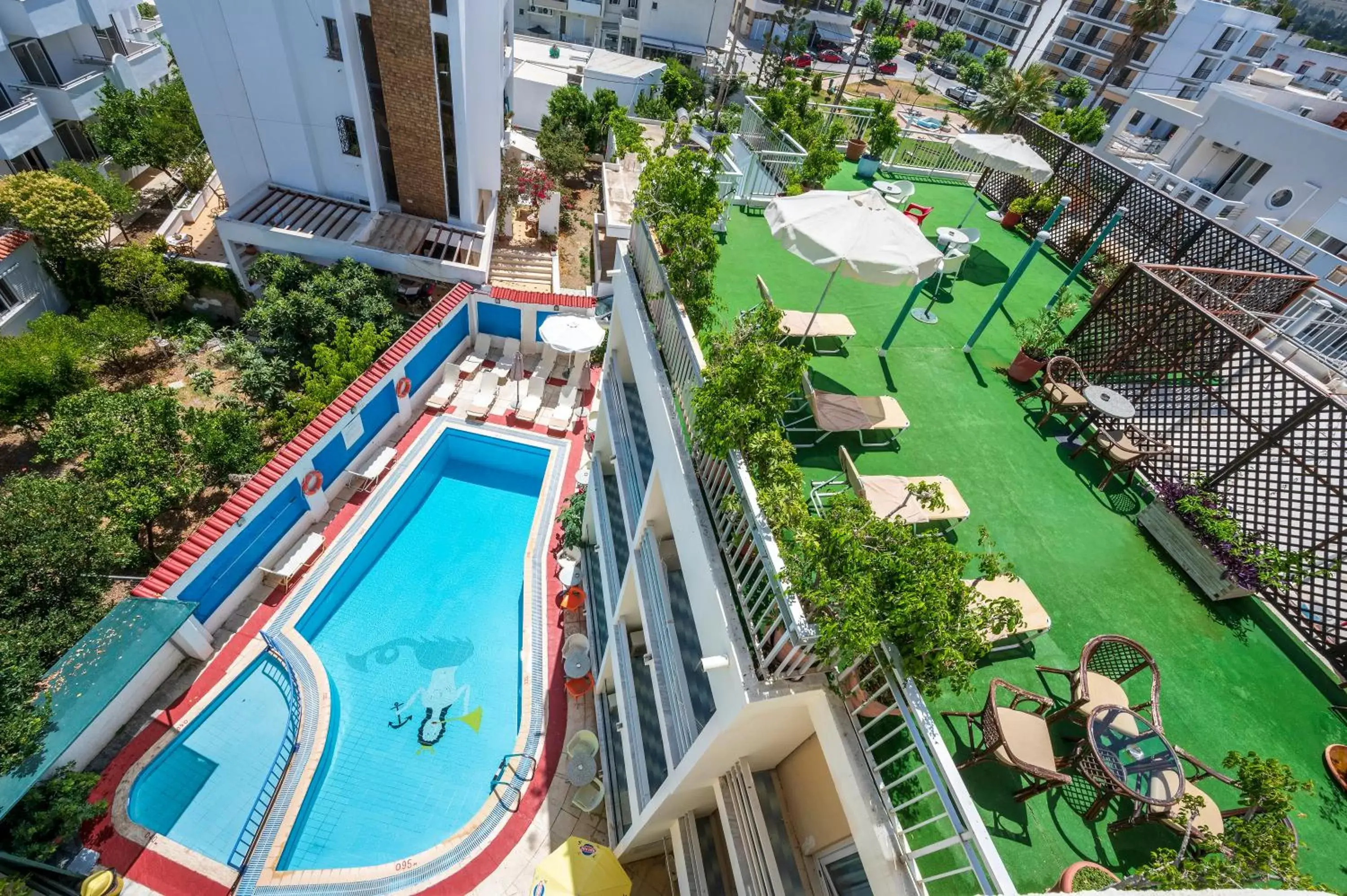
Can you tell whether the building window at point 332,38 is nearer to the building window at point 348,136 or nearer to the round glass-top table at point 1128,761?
the building window at point 348,136

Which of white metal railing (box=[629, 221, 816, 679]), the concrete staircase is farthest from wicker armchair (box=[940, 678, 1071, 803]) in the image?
the concrete staircase

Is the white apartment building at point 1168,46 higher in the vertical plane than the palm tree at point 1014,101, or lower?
higher

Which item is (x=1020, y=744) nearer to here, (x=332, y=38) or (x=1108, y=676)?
(x=1108, y=676)

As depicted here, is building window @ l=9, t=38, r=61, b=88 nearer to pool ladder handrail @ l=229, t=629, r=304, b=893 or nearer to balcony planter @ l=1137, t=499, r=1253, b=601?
pool ladder handrail @ l=229, t=629, r=304, b=893

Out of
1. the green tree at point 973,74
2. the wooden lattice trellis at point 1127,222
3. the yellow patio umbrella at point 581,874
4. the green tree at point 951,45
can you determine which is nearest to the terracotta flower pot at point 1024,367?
the wooden lattice trellis at point 1127,222

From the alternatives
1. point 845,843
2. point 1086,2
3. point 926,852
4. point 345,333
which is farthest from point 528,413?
point 1086,2

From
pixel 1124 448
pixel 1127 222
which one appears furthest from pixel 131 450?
pixel 1127 222
